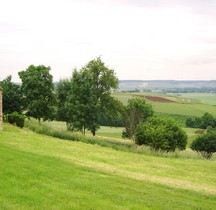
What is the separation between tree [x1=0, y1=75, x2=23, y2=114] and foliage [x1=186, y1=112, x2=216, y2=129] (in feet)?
214

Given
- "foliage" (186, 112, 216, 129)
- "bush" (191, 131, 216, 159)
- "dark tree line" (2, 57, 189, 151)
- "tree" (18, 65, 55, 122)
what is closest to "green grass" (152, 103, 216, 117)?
"foliage" (186, 112, 216, 129)

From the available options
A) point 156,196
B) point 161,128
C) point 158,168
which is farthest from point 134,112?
point 156,196

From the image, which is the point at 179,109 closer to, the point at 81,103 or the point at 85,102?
the point at 85,102

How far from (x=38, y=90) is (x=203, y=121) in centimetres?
6349

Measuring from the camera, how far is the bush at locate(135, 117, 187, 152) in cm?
4919

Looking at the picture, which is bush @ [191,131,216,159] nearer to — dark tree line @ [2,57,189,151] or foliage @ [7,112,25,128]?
dark tree line @ [2,57,189,151]

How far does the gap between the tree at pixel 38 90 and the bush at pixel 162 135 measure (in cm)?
1471

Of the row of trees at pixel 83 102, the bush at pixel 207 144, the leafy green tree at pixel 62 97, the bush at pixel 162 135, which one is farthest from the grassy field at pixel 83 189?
the leafy green tree at pixel 62 97

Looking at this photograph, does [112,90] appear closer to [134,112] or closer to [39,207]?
[134,112]

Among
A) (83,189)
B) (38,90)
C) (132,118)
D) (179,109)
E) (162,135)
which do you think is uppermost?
(38,90)

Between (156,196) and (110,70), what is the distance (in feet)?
135

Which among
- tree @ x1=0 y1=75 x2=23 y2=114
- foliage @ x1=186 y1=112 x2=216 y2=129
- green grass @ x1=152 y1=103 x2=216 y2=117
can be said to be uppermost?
tree @ x1=0 y1=75 x2=23 y2=114

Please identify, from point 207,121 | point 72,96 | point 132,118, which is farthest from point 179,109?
point 72,96

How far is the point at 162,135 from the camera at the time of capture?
4934cm
